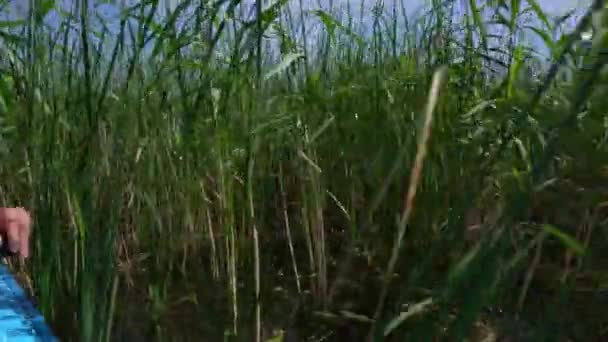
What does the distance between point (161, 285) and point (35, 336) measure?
1.33 ft

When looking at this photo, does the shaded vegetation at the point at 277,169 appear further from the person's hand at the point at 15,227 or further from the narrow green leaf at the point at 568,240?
the narrow green leaf at the point at 568,240

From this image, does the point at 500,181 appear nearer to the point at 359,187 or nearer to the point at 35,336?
the point at 359,187

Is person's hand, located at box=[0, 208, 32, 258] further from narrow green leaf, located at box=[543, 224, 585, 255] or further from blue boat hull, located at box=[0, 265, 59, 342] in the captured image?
narrow green leaf, located at box=[543, 224, 585, 255]

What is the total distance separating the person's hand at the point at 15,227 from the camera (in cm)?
122

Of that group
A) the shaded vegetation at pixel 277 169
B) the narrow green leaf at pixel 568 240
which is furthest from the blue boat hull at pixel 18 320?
the narrow green leaf at pixel 568 240

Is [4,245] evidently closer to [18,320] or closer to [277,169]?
[18,320]

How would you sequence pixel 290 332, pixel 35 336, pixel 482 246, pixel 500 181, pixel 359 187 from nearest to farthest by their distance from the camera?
pixel 482 246 < pixel 35 336 < pixel 500 181 < pixel 290 332 < pixel 359 187

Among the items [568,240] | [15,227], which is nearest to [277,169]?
[15,227]

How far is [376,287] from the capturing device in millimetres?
1348

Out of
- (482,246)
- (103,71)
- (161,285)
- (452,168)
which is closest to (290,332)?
(161,285)

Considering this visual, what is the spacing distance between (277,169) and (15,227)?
0.65m

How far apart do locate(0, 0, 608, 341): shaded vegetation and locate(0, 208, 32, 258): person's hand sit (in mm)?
48

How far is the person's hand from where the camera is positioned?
122cm

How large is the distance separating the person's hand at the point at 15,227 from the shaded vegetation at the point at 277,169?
0.05 meters
